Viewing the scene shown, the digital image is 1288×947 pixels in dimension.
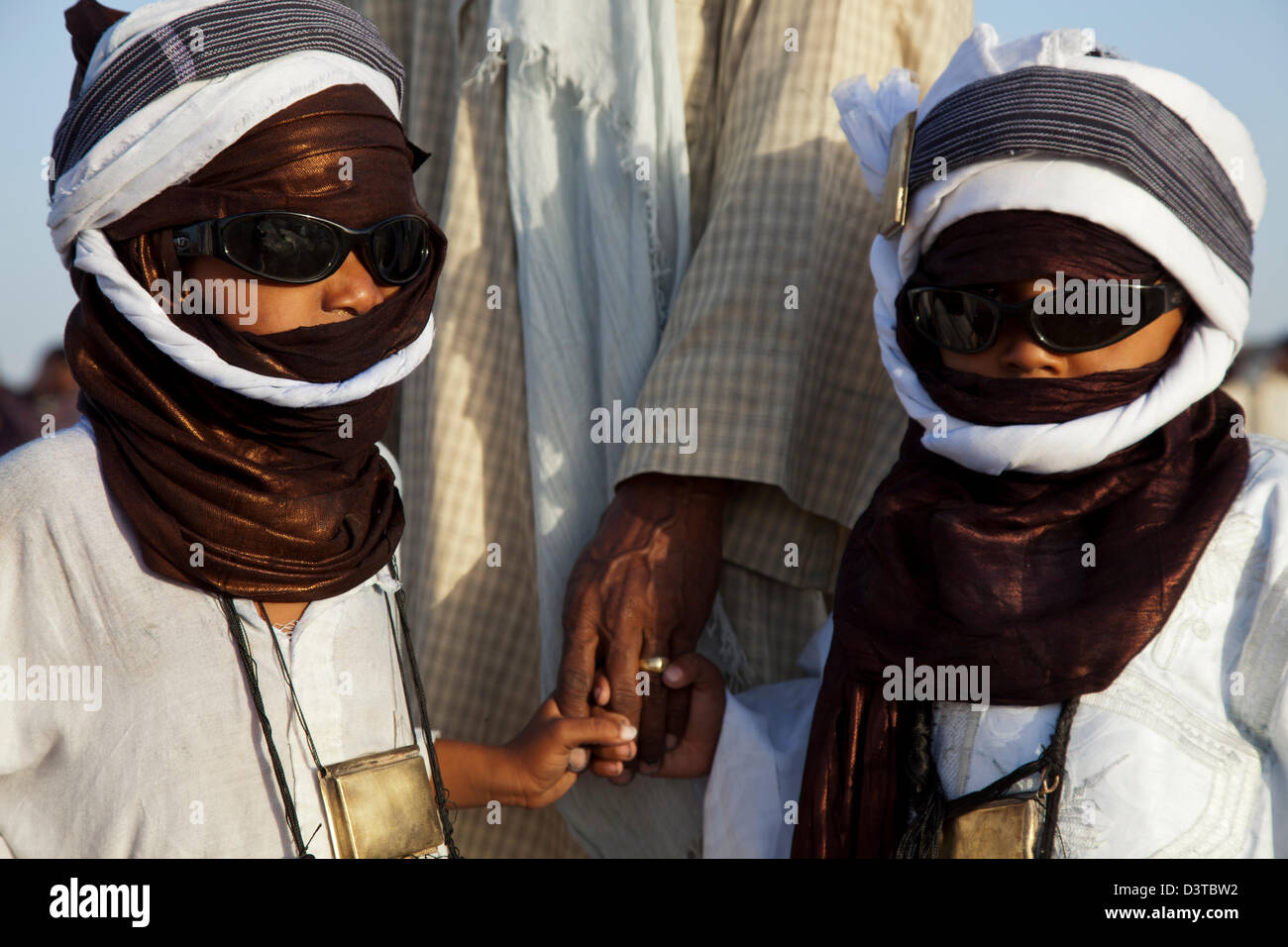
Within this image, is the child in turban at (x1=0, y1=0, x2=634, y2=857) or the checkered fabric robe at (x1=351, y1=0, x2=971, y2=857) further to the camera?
the checkered fabric robe at (x1=351, y1=0, x2=971, y2=857)

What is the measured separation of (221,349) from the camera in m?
1.66

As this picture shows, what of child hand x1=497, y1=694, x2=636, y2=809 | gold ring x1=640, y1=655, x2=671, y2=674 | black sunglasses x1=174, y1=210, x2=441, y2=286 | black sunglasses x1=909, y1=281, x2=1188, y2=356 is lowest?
child hand x1=497, y1=694, x2=636, y2=809

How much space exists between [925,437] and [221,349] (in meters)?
1.02

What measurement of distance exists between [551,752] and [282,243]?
1.02 metres

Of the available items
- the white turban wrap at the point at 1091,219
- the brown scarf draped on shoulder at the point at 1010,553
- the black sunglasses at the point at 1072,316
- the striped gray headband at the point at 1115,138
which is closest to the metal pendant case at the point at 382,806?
the brown scarf draped on shoulder at the point at 1010,553

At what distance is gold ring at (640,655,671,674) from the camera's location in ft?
7.46

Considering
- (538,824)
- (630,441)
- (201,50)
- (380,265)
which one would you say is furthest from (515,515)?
(201,50)

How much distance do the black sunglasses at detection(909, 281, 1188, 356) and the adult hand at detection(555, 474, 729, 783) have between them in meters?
0.73

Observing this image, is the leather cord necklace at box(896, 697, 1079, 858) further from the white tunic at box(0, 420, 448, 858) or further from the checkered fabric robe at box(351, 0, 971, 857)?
the white tunic at box(0, 420, 448, 858)

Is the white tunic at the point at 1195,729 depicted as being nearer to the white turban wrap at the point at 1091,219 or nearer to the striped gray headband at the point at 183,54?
the white turban wrap at the point at 1091,219

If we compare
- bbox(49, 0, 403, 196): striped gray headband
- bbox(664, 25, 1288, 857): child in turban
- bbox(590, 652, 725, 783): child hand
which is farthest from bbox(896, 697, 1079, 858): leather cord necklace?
bbox(49, 0, 403, 196): striped gray headband

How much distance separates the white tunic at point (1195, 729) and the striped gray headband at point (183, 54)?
1.35 m

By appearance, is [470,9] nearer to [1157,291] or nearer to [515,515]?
[515,515]

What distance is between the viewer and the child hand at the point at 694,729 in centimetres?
228
